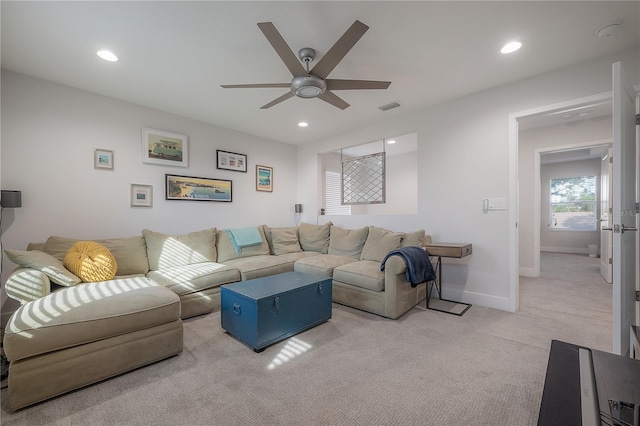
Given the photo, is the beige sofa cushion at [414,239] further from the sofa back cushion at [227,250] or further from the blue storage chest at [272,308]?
the sofa back cushion at [227,250]

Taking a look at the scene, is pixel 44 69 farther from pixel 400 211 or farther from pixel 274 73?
pixel 400 211

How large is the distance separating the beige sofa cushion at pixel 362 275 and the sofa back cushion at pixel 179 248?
71.5 inches

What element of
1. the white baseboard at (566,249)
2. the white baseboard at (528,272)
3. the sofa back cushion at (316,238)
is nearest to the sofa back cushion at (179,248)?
the sofa back cushion at (316,238)

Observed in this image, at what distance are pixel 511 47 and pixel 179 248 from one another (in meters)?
4.14

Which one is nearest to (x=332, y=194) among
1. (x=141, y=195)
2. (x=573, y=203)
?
(x=141, y=195)

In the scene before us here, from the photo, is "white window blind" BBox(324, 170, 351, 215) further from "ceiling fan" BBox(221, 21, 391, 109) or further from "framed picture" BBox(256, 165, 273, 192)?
"ceiling fan" BBox(221, 21, 391, 109)

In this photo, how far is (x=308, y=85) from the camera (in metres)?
2.12

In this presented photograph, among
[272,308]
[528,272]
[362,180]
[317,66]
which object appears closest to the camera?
[317,66]

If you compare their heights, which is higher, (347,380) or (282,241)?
(282,241)

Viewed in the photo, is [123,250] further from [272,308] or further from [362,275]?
[362,275]

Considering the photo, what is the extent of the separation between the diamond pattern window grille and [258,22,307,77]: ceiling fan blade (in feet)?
9.19

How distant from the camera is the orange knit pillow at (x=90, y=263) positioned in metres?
2.35

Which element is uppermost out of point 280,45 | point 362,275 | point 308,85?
point 280,45

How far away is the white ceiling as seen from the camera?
1873 millimetres
